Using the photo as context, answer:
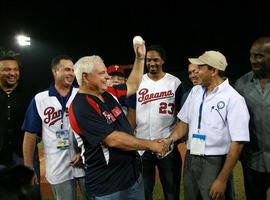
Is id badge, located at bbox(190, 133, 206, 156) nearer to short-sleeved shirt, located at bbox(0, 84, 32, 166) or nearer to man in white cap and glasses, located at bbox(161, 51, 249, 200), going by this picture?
man in white cap and glasses, located at bbox(161, 51, 249, 200)

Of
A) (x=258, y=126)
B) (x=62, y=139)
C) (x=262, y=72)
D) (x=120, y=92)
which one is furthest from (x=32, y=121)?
(x=262, y=72)

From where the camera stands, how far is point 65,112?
4.11 metres

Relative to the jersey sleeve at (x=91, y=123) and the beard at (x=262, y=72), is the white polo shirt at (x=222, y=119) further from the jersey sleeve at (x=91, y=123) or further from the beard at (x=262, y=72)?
the jersey sleeve at (x=91, y=123)

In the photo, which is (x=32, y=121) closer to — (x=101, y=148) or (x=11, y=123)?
(x=11, y=123)

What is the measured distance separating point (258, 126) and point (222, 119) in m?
0.40

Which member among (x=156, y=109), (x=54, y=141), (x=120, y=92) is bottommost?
(x=54, y=141)

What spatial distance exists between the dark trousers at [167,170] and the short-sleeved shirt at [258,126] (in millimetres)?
1015

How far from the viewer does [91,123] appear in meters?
3.18

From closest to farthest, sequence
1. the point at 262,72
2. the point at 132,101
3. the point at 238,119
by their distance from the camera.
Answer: the point at 238,119, the point at 262,72, the point at 132,101

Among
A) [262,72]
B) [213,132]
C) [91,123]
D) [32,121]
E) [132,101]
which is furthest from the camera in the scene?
[132,101]

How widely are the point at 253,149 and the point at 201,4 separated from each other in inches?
762

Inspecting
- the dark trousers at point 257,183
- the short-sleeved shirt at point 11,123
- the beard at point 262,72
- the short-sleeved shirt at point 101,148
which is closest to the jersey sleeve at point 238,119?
the beard at point 262,72

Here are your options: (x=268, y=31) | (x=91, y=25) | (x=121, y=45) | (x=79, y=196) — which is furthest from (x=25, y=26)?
(x=79, y=196)

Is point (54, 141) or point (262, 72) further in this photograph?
point (54, 141)
